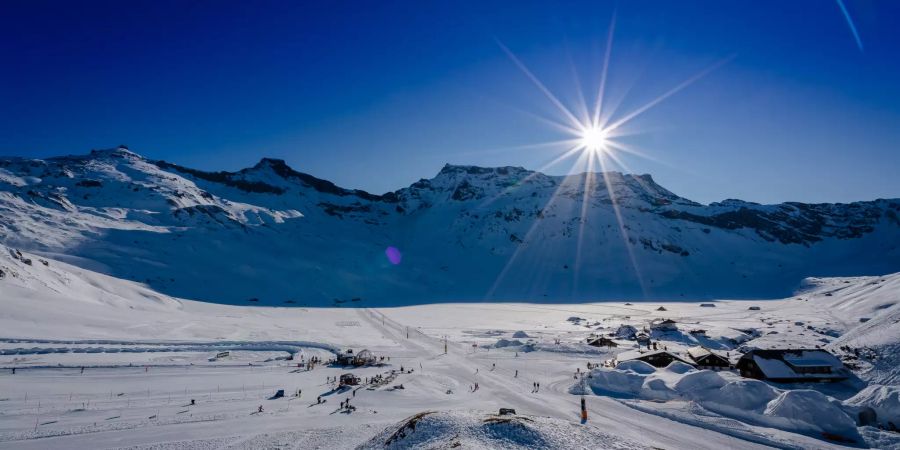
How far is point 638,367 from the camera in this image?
3697 cm

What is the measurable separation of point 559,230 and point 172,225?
456 ft

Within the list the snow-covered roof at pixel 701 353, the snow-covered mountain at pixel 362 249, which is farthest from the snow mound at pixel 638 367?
the snow-covered mountain at pixel 362 249

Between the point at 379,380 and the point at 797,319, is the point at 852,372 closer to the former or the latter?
the point at 379,380

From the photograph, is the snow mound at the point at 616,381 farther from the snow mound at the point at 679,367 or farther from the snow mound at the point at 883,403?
the snow mound at the point at 883,403

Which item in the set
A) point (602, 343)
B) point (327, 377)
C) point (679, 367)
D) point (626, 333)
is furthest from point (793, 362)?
point (327, 377)

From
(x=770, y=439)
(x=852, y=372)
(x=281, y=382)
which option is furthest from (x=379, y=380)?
(x=852, y=372)

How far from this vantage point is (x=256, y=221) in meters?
164

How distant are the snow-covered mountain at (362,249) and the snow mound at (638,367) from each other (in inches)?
3102

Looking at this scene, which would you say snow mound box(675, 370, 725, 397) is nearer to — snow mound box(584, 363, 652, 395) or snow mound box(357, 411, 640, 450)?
snow mound box(584, 363, 652, 395)

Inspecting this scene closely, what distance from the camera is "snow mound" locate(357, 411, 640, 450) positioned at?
16.2 m

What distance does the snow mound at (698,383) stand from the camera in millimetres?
29188

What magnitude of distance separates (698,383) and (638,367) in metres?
7.21

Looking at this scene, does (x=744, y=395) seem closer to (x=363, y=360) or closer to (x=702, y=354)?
(x=702, y=354)

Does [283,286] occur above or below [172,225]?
below
